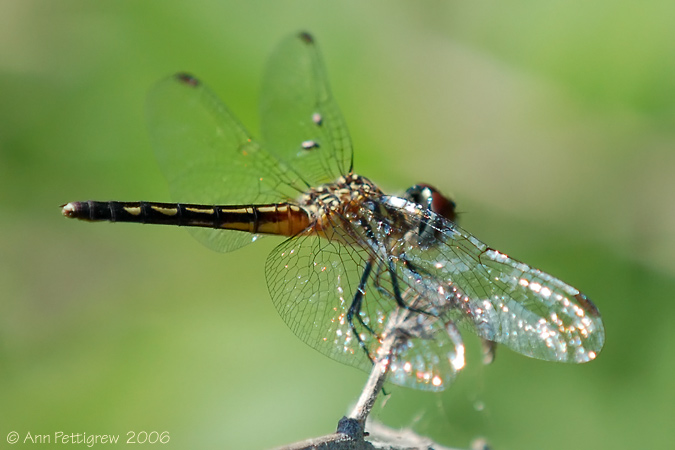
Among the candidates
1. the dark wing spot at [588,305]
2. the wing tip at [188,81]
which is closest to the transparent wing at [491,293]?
the dark wing spot at [588,305]

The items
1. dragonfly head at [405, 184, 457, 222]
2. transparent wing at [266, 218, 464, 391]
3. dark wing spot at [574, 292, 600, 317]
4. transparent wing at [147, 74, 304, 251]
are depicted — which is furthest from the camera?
transparent wing at [147, 74, 304, 251]

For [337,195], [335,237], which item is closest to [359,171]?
[337,195]

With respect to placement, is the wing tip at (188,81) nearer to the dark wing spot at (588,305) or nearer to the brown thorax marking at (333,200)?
the brown thorax marking at (333,200)

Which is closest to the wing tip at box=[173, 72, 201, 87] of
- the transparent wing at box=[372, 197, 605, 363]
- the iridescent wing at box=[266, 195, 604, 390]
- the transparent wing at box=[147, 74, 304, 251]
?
the transparent wing at box=[147, 74, 304, 251]

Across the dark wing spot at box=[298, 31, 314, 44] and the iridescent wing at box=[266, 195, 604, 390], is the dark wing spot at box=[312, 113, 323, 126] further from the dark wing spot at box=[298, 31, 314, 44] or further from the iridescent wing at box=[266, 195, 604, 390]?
the iridescent wing at box=[266, 195, 604, 390]

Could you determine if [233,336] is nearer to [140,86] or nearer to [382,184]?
[382,184]

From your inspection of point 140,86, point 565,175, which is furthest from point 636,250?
point 140,86
